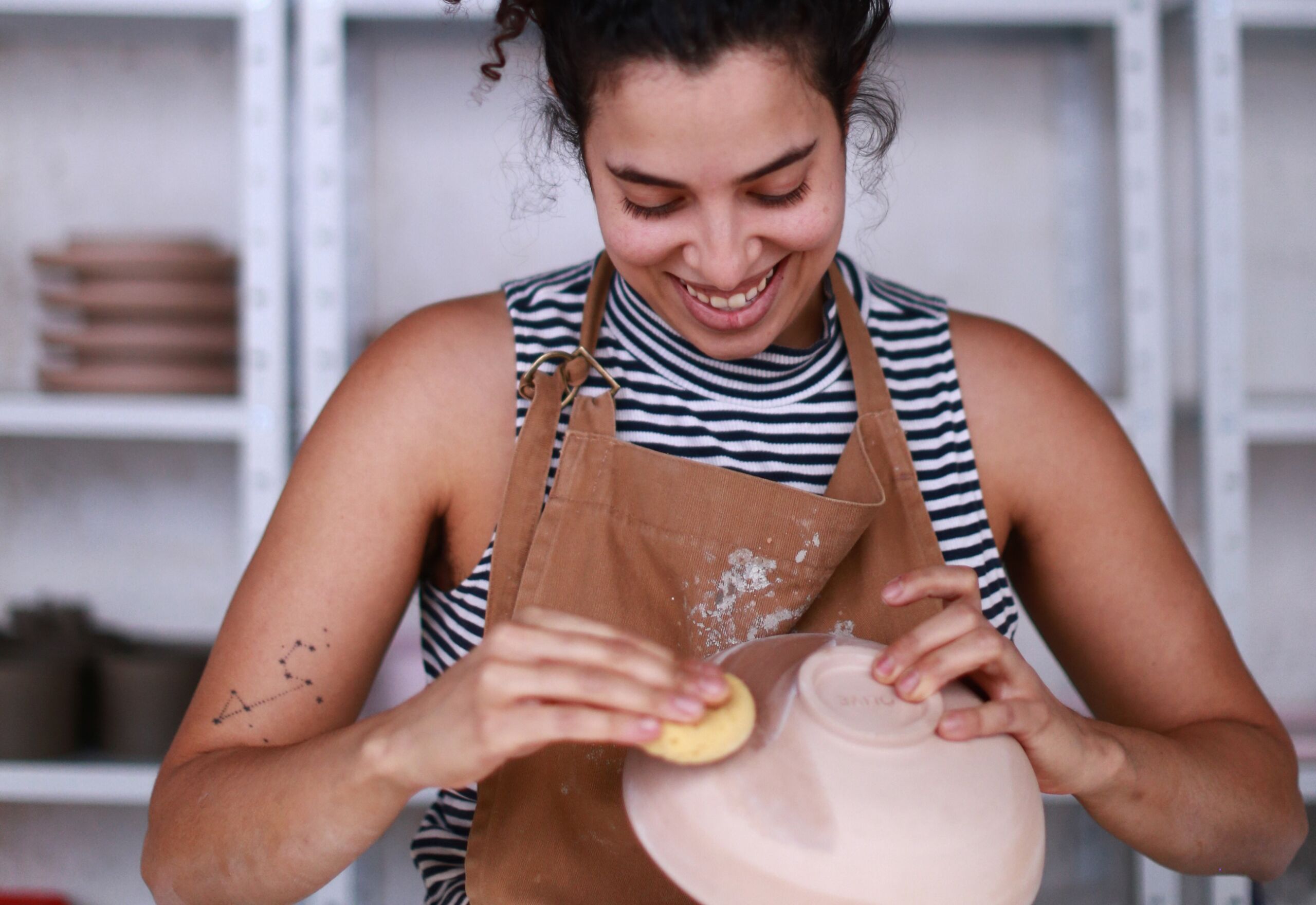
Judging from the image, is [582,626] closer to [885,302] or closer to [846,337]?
[846,337]

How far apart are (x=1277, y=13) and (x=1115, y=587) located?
1.11 meters

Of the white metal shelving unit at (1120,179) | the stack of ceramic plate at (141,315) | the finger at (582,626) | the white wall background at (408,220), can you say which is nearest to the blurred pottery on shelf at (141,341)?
the stack of ceramic plate at (141,315)

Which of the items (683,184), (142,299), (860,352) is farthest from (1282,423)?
(142,299)

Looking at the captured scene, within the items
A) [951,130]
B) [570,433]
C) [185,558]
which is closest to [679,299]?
[570,433]

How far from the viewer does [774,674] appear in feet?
2.79

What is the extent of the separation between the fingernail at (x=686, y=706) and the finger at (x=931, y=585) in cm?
23

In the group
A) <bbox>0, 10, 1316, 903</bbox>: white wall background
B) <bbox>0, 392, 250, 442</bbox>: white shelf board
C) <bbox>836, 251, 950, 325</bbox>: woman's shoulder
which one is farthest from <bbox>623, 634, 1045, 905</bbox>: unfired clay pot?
<bbox>0, 10, 1316, 903</bbox>: white wall background

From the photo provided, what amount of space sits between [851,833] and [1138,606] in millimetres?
619

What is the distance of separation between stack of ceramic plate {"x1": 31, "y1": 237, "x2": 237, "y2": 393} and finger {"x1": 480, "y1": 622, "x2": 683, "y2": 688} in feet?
4.00

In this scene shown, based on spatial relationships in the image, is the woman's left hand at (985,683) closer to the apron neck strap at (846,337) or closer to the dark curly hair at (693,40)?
the apron neck strap at (846,337)

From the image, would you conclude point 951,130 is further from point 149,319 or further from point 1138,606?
point 149,319

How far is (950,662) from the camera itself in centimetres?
85

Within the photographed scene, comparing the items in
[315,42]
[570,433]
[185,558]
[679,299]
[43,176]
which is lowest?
[185,558]

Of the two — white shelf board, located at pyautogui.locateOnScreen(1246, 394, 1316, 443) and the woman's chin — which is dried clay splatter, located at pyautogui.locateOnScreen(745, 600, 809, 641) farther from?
white shelf board, located at pyautogui.locateOnScreen(1246, 394, 1316, 443)
